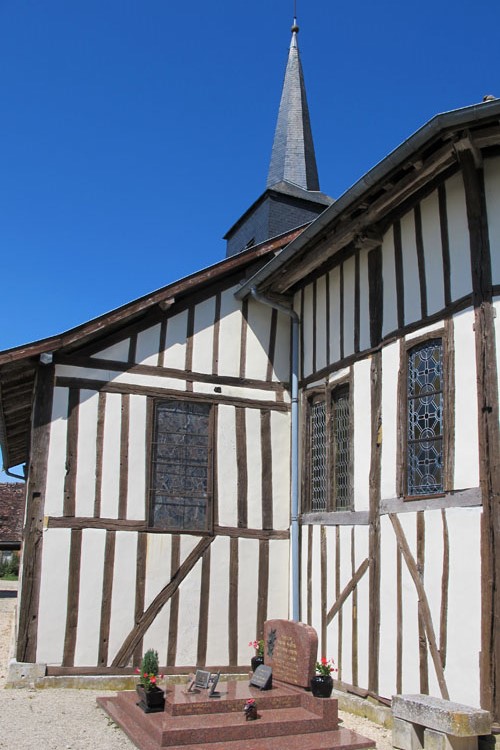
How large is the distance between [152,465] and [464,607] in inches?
160

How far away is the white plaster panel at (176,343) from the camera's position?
8.91m

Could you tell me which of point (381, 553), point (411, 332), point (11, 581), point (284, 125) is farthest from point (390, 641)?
point (11, 581)

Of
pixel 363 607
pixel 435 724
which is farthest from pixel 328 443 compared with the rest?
pixel 435 724

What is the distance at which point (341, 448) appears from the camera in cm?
808

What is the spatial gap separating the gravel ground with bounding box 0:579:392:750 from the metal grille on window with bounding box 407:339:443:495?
2172mm

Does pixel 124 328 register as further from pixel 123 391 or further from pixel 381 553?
pixel 381 553

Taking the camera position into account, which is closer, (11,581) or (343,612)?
(343,612)

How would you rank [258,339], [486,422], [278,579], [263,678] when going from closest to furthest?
[486,422]
[263,678]
[278,579]
[258,339]

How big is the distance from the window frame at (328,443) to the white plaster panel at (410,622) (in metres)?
1.07

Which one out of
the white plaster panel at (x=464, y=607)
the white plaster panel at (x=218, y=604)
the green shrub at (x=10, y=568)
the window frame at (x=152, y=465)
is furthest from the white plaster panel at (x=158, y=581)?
the green shrub at (x=10, y=568)

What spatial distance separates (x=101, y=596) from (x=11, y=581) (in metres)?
24.1

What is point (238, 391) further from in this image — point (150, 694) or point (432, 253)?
point (150, 694)

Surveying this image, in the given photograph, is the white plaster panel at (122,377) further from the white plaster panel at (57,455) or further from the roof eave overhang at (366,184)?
the roof eave overhang at (366,184)

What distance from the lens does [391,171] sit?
21.1ft
